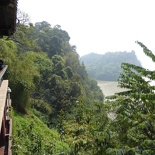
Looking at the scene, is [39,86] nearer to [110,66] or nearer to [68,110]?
[68,110]

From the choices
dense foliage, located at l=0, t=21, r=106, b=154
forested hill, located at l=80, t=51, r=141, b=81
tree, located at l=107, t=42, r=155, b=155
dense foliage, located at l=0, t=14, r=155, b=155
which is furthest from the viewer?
forested hill, located at l=80, t=51, r=141, b=81

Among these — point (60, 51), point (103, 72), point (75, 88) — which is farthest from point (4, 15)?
point (103, 72)

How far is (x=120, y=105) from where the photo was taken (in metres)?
5.44

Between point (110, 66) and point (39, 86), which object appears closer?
point (39, 86)

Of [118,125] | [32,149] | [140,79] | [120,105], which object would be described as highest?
[140,79]

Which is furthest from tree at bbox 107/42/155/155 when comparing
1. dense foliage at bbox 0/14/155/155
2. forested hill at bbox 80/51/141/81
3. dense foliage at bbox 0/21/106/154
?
forested hill at bbox 80/51/141/81

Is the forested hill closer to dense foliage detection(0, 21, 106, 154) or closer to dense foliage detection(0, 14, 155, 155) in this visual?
dense foliage detection(0, 21, 106, 154)

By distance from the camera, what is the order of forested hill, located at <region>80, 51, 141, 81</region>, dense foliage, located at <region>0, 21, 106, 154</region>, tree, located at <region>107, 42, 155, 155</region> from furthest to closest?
forested hill, located at <region>80, 51, 141, 81</region> → dense foliage, located at <region>0, 21, 106, 154</region> → tree, located at <region>107, 42, 155, 155</region>

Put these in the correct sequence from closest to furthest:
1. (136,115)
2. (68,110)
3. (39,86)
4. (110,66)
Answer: (136,115) → (68,110) → (39,86) → (110,66)

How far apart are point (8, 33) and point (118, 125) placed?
11.0ft

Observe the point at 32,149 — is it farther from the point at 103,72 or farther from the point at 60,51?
the point at 103,72

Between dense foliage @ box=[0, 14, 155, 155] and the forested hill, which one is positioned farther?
the forested hill

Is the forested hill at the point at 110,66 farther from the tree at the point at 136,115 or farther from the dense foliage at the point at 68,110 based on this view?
the tree at the point at 136,115

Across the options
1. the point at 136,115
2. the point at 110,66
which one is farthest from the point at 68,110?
the point at 110,66
